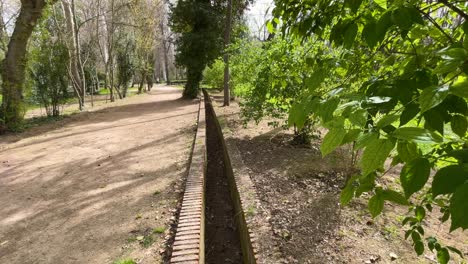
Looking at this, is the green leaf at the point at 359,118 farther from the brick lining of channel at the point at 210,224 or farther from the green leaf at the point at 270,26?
the brick lining of channel at the point at 210,224

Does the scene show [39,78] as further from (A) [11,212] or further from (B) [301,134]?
(B) [301,134]

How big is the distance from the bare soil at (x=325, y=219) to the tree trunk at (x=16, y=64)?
8257 mm

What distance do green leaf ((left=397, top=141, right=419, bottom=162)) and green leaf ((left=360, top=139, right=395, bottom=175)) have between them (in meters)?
0.12

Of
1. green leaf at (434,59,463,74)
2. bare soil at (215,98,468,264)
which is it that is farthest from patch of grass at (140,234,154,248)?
green leaf at (434,59,463,74)

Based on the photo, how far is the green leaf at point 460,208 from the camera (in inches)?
23.1

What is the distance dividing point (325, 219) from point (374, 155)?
119 inches

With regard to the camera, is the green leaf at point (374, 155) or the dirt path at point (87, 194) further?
the dirt path at point (87, 194)

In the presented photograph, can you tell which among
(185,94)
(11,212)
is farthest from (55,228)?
(185,94)

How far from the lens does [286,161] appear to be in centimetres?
554

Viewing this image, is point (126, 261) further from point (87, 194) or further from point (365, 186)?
point (365, 186)

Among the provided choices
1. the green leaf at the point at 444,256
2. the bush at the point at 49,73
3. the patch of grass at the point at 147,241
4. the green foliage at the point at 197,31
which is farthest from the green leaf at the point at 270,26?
the green foliage at the point at 197,31

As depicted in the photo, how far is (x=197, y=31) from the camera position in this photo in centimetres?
1733

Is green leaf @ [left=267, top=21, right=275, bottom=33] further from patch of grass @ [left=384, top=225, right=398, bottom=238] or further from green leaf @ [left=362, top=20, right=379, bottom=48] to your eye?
patch of grass @ [left=384, top=225, right=398, bottom=238]

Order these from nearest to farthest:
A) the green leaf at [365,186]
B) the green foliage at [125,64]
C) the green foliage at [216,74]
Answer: the green leaf at [365,186]
the green foliage at [216,74]
the green foliage at [125,64]
